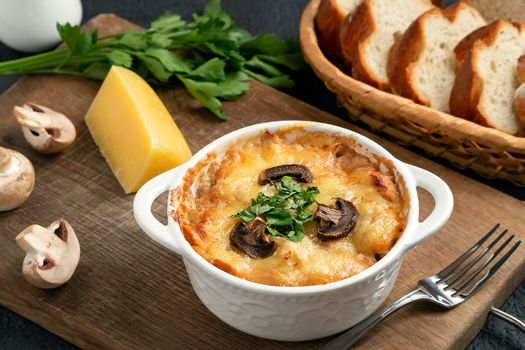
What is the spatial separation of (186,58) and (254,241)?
1772 millimetres

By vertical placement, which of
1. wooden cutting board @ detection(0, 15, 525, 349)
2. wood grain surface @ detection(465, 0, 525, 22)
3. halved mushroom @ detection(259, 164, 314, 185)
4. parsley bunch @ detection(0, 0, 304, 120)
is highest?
wood grain surface @ detection(465, 0, 525, 22)

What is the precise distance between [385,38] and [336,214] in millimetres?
1632

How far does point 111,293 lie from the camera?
3.12 m

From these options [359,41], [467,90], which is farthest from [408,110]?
[359,41]

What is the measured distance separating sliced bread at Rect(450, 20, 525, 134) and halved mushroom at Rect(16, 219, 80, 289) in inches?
73.4

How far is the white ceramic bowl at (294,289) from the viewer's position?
265 cm

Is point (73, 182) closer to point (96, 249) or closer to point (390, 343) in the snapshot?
point (96, 249)

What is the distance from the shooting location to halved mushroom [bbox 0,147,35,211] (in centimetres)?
337

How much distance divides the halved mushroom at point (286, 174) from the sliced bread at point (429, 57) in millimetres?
1061

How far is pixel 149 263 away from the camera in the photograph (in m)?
3.25

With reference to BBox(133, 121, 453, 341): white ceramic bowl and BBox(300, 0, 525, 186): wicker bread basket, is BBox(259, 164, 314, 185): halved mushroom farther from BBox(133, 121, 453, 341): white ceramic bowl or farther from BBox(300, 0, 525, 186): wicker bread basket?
BBox(300, 0, 525, 186): wicker bread basket

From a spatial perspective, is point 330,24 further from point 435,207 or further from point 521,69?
point 435,207

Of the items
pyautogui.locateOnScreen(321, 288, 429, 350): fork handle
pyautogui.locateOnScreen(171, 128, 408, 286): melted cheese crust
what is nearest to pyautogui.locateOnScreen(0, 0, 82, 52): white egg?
pyautogui.locateOnScreen(171, 128, 408, 286): melted cheese crust

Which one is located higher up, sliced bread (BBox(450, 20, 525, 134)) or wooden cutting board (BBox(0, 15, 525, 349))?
sliced bread (BBox(450, 20, 525, 134))
